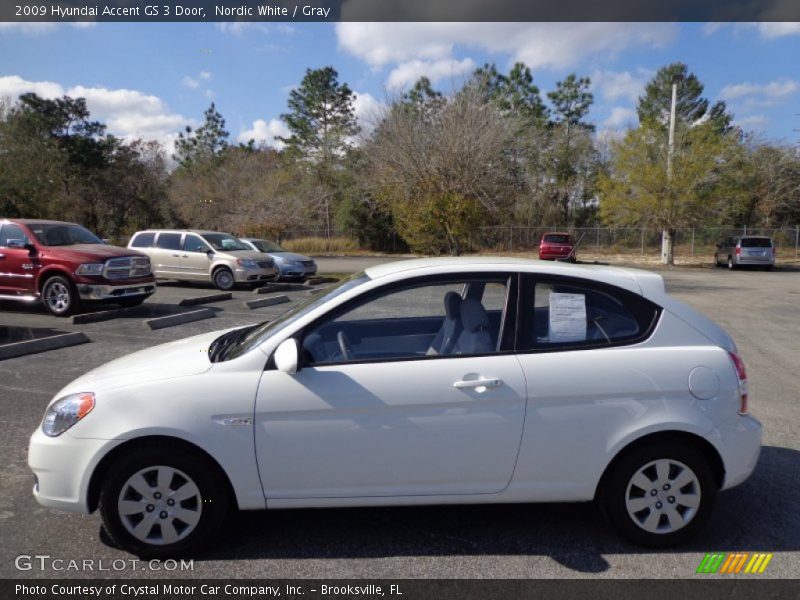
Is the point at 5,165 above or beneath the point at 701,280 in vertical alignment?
above

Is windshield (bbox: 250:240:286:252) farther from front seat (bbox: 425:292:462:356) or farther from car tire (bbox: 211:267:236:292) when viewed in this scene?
front seat (bbox: 425:292:462:356)

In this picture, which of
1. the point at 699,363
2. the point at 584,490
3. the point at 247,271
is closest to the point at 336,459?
the point at 584,490

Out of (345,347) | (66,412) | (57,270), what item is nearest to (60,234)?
(57,270)

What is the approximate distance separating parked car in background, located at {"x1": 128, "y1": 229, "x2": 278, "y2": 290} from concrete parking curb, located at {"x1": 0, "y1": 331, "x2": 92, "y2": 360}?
803 centimetres

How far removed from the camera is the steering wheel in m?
3.54

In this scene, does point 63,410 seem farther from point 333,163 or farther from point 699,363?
point 333,163

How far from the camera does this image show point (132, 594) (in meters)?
→ 3.01

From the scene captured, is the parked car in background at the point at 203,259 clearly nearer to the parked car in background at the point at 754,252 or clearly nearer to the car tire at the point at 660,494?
the car tire at the point at 660,494

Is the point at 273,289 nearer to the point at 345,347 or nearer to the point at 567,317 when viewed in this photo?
the point at 345,347

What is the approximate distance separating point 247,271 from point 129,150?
30158 millimetres

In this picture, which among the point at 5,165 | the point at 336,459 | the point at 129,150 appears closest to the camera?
the point at 336,459

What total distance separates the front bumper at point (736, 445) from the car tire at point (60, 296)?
11216 millimetres

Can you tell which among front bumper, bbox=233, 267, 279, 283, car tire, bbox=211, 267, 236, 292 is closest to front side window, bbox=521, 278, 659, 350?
front bumper, bbox=233, 267, 279, 283

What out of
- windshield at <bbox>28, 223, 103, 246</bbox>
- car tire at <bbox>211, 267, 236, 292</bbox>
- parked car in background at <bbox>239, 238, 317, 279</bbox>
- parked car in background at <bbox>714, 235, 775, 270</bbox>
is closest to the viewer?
windshield at <bbox>28, 223, 103, 246</bbox>
